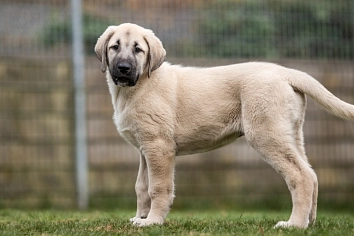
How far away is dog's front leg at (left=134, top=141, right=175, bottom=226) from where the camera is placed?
570cm

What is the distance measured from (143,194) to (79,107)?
425 centimetres

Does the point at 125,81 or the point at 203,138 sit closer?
the point at 125,81

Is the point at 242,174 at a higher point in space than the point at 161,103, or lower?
lower

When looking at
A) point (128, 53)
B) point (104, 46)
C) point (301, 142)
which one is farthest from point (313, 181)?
point (104, 46)

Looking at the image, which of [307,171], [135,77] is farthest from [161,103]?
[307,171]

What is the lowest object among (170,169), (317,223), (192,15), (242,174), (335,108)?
(242,174)

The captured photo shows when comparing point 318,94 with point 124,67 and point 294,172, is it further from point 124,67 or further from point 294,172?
point 124,67

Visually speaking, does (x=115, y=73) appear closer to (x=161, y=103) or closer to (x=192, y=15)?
(x=161, y=103)

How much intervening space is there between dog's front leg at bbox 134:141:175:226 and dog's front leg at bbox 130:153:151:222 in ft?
1.01

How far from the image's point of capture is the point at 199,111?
5922 millimetres

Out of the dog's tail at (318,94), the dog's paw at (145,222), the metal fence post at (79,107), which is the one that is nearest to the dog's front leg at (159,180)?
the dog's paw at (145,222)

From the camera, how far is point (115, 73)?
19.0ft

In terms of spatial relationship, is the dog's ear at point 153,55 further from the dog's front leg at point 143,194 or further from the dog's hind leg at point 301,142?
the dog's hind leg at point 301,142

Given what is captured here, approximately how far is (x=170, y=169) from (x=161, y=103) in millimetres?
539
